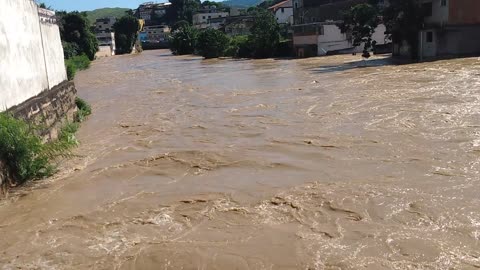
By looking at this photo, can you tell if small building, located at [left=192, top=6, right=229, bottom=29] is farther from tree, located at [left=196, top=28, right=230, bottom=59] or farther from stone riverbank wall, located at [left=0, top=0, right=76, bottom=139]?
stone riverbank wall, located at [left=0, top=0, right=76, bottom=139]

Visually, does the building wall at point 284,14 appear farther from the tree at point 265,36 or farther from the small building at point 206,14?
the small building at point 206,14

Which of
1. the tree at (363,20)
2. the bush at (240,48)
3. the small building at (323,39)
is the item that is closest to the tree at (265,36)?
the bush at (240,48)

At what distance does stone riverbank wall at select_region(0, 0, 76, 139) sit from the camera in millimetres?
9836

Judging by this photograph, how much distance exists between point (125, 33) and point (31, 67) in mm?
79276

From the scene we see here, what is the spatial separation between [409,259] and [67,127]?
10809 millimetres

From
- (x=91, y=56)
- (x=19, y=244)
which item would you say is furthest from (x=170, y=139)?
(x=91, y=56)

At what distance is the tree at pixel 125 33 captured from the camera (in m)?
86.9

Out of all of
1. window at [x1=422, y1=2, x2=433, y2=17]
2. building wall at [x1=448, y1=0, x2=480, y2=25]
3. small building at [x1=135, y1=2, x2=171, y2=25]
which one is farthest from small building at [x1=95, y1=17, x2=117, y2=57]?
building wall at [x1=448, y1=0, x2=480, y2=25]

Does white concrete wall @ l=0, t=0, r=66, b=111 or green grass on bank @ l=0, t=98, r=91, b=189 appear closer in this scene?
green grass on bank @ l=0, t=98, r=91, b=189

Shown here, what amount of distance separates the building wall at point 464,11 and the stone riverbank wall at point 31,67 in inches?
842

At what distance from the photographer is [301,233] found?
232 inches

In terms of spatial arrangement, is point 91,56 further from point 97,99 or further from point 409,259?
point 409,259

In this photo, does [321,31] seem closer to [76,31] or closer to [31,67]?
[76,31]

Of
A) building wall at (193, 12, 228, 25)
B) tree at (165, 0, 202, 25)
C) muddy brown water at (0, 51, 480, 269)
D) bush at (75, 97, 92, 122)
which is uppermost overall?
tree at (165, 0, 202, 25)
